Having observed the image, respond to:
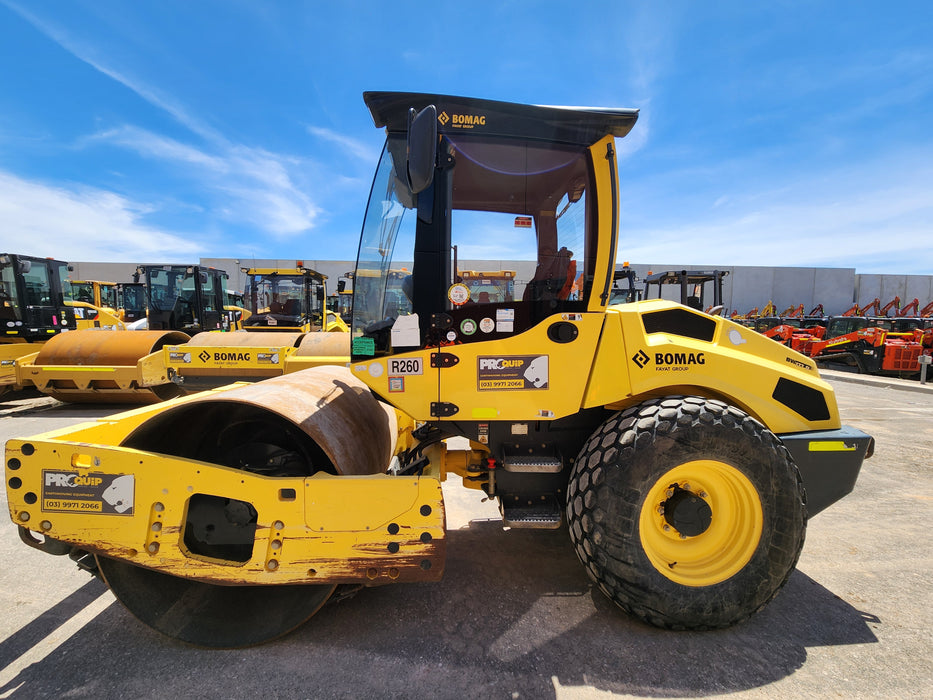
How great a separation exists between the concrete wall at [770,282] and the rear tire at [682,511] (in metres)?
33.7

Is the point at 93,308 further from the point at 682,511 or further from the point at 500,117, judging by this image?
the point at 682,511

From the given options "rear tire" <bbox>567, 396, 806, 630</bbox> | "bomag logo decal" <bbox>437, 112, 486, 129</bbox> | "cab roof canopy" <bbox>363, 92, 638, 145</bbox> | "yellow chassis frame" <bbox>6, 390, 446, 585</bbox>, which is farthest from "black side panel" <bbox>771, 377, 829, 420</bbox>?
"bomag logo decal" <bbox>437, 112, 486, 129</bbox>

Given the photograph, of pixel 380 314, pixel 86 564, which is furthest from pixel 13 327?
pixel 380 314

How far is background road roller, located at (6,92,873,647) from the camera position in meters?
2.08

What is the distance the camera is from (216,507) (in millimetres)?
2320

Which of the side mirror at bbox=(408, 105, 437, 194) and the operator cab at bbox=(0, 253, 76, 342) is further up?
the side mirror at bbox=(408, 105, 437, 194)

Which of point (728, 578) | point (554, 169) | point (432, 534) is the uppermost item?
point (554, 169)

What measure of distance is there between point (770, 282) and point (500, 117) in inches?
1658

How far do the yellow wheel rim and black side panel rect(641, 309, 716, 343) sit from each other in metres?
0.78

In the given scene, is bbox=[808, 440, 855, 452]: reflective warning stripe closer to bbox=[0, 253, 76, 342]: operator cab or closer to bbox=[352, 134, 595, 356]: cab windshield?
bbox=[352, 134, 595, 356]: cab windshield

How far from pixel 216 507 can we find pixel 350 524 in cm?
80

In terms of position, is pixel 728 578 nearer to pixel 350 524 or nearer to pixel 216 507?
pixel 350 524

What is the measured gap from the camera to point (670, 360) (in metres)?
2.48

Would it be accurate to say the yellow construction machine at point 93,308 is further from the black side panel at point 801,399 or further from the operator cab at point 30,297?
the black side panel at point 801,399
